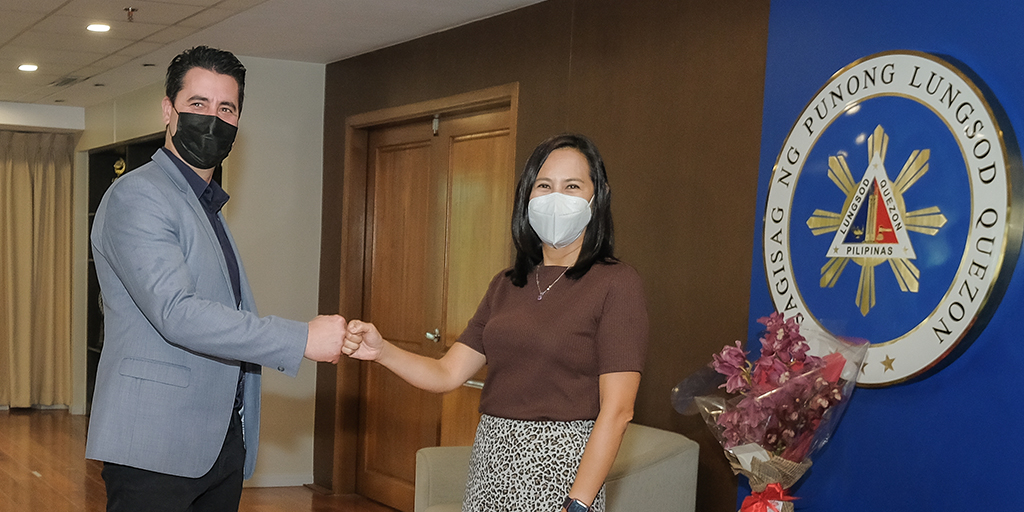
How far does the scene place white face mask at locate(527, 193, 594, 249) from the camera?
212 cm

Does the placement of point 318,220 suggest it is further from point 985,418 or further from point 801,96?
point 985,418

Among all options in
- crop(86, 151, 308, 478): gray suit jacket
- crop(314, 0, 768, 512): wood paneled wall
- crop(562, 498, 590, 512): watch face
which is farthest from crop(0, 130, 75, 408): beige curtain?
crop(562, 498, 590, 512): watch face

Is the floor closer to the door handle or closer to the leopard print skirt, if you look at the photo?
the door handle

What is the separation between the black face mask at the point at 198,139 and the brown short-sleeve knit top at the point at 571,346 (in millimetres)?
817

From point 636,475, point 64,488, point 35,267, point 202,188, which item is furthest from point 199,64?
point 35,267

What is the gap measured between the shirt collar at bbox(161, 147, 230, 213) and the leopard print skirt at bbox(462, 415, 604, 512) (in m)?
0.87

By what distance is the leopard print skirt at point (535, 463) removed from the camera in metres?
2.04

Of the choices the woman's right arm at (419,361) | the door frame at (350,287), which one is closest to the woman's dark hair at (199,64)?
the woman's right arm at (419,361)

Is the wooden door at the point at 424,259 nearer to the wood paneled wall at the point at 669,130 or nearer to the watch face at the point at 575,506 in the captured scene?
the wood paneled wall at the point at 669,130

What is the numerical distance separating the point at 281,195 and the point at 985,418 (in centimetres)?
442

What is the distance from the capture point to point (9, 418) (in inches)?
331

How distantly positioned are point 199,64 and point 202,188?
292 millimetres

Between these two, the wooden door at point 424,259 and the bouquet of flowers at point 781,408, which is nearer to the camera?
the bouquet of flowers at point 781,408

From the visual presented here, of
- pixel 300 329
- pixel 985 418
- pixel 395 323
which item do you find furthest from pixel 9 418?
pixel 985 418
